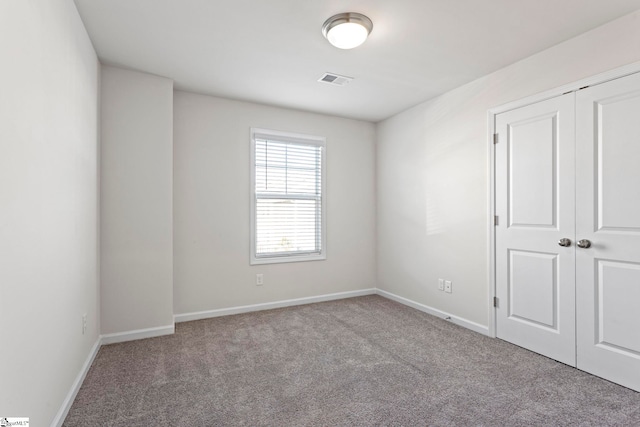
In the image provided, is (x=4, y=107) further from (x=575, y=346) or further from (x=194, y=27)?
(x=575, y=346)

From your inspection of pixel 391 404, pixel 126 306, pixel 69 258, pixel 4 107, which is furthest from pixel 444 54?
pixel 126 306

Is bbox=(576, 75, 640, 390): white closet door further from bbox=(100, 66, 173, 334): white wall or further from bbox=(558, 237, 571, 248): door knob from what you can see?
bbox=(100, 66, 173, 334): white wall

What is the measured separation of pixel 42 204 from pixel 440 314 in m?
3.68

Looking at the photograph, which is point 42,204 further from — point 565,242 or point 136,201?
point 565,242

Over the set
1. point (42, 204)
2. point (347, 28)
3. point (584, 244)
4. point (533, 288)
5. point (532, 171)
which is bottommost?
point (533, 288)

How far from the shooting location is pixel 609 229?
236cm

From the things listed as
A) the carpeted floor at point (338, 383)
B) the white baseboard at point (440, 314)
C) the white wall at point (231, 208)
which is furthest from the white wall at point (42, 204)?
the white baseboard at point (440, 314)

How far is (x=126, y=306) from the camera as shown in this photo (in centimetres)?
310

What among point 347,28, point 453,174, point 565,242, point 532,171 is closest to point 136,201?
point 347,28

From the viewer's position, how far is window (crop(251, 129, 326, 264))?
411 cm

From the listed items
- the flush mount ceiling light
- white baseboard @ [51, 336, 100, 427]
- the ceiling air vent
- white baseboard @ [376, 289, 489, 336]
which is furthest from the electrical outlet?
white baseboard @ [51, 336, 100, 427]

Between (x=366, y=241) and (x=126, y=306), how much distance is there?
122 inches

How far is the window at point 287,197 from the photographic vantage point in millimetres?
4109

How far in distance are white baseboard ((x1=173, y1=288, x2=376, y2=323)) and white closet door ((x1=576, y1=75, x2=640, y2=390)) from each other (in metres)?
2.66
